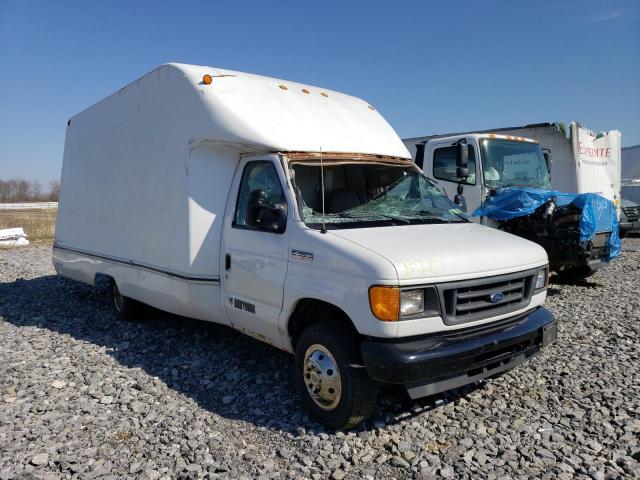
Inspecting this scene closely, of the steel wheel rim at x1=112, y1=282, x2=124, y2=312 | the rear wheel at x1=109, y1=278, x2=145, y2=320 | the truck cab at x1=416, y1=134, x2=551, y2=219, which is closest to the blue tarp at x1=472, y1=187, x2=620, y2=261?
the truck cab at x1=416, y1=134, x2=551, y2=219

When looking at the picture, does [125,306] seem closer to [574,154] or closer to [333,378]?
[333,378]

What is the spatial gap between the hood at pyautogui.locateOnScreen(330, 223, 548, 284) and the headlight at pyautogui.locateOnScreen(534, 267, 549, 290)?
0.10m

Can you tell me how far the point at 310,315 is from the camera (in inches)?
164

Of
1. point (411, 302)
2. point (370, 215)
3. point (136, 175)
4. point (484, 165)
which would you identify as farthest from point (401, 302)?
point (484, 165)

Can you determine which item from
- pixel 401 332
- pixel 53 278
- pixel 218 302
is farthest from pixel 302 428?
pixel 53 278

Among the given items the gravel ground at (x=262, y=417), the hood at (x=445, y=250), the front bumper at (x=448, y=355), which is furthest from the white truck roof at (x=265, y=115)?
the gravel ground at (x=262, y=417)

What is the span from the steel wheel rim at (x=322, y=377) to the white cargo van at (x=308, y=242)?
13mm

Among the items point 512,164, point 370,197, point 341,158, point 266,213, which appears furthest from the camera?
point 512,164

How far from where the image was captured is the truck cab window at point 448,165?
8.41 m

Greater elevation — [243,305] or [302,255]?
[302,255]

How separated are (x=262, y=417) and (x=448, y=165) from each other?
20.7 ft

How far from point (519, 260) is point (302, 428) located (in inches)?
86.5

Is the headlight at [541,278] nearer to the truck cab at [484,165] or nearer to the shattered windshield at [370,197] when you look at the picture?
the shattered windshield at [370,197]

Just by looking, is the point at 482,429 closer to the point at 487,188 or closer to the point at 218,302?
the point at 218,302
